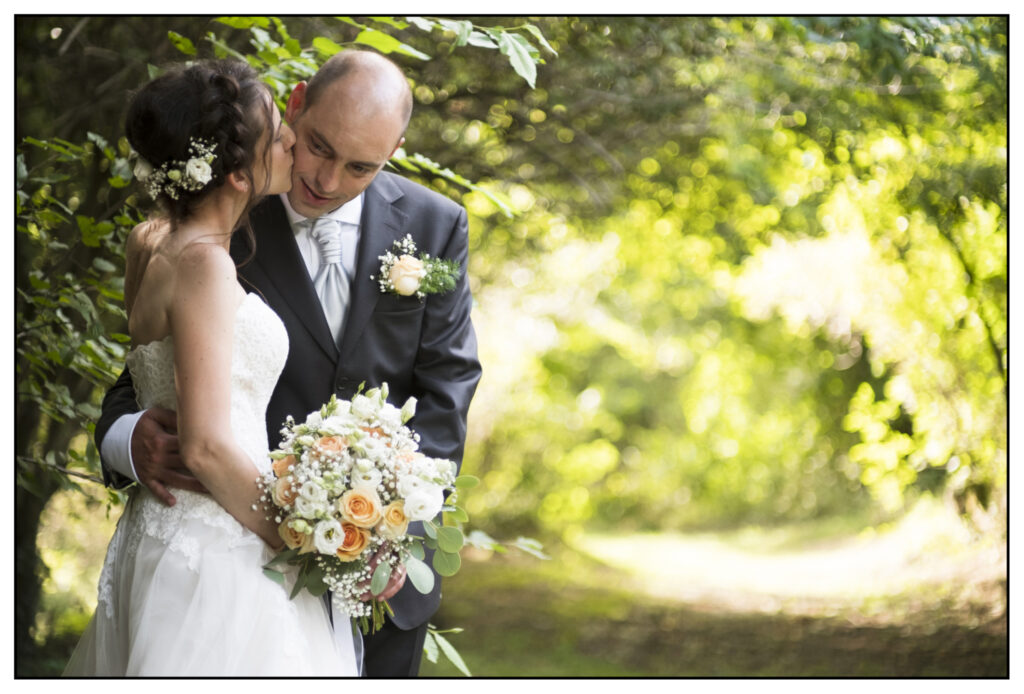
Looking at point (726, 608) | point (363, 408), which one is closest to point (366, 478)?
point (363, 408)

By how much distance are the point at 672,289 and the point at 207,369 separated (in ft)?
35.5

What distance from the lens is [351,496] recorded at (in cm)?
216

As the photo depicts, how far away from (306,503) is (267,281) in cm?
A: 69

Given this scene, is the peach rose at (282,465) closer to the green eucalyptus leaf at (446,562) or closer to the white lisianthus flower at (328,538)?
the white lisianthus flower at (328,538)

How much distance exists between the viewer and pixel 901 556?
33.1ft

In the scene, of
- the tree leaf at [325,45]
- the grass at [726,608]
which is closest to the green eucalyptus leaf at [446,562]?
the tree leaf at [325,45]

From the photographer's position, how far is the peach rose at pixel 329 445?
2.19 m

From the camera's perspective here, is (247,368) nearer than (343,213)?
Yes

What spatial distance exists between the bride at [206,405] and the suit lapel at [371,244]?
267mm

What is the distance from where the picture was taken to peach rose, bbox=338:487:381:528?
2.15 m

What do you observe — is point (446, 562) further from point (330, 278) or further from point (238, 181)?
point (238, 181)

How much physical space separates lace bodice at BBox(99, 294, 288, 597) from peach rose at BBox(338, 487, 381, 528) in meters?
0.28

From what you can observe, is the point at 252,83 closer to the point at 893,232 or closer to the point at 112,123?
the point at 112,123
